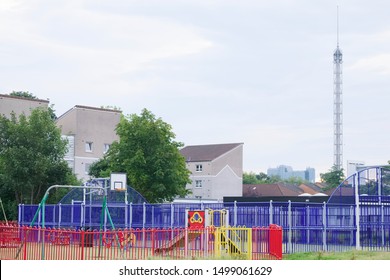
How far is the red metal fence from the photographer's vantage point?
84.6 feet

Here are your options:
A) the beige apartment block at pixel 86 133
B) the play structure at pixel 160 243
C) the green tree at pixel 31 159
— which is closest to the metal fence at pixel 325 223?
the play structure at pixel 160 243

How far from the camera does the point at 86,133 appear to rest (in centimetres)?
7719

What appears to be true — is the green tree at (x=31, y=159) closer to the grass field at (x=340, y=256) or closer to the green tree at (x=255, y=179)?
the grass field at (x=340, y=256)

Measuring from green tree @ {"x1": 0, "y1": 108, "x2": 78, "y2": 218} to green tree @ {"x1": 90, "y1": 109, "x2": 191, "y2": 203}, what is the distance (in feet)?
24.0

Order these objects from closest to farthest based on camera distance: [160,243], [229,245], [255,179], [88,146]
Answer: [229,245]
[160,243]
[88,146]
[255,179]

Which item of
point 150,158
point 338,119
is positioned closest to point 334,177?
point 338,119

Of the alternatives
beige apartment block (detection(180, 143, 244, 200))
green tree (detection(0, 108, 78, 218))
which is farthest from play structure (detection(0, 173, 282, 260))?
beige apartment block (detection(180, 143, 244, 200))

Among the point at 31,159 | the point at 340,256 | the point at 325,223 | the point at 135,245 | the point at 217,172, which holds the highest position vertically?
the point at 217,172

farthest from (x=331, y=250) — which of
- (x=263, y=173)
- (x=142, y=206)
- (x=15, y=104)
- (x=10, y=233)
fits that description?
(x=263, y=173)

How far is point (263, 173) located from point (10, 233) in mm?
135735

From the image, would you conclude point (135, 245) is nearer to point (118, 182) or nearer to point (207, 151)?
point (118, 182)

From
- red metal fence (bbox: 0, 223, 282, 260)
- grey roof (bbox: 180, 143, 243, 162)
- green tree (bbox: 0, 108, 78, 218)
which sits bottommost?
red metal fence (bbox: 0, 223, 282, 260)

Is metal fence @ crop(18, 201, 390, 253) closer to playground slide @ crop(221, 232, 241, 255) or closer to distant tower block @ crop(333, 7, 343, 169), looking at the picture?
playground slide @ crop(221, 232, 241, 255)

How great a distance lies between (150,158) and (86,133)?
1549 centimetres
